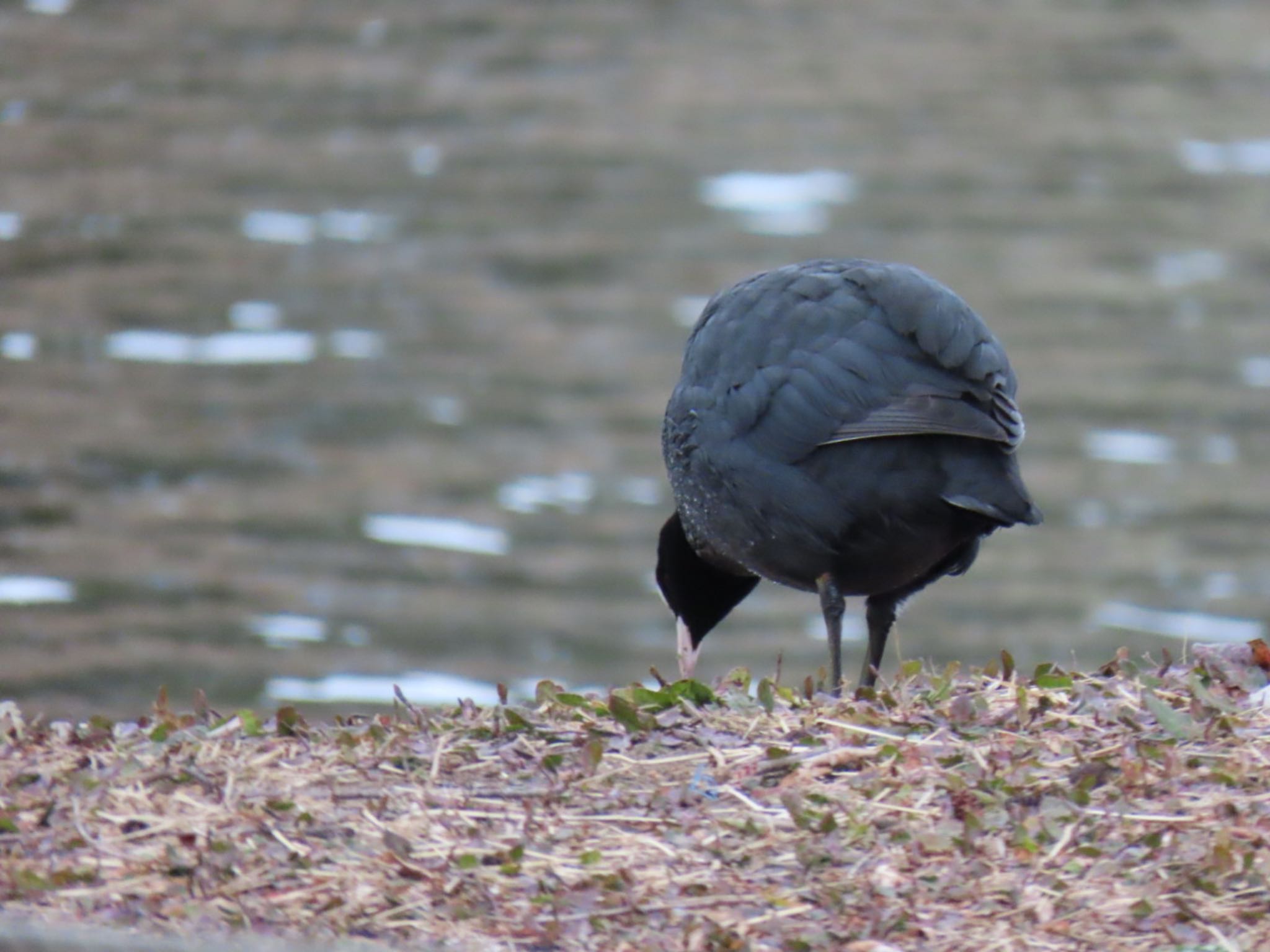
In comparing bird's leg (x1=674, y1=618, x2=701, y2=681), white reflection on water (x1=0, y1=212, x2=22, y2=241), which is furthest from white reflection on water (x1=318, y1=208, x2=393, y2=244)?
bird's leg (x1=674, y1=618, x2=701, y2=681)

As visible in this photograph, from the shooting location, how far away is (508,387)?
49.2 ft

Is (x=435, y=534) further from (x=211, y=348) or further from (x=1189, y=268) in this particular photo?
(x=1189, y=268)

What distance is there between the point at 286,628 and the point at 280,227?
5688 millimetres

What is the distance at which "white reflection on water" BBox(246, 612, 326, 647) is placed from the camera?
12.0 meters

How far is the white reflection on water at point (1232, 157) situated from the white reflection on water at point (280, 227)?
781cm

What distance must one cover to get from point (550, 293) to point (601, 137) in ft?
6.88

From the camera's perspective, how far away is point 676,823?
411cm

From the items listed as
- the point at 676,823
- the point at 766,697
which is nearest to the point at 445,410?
the point at 766,697

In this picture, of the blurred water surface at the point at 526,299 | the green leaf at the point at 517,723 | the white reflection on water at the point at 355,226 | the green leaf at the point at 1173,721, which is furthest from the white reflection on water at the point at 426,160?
the green leaf at the point at 1173,721

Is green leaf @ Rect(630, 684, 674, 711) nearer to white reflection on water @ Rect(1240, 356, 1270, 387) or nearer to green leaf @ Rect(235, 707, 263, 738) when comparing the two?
green leaf @ Rect(235, 707, 263, 738)

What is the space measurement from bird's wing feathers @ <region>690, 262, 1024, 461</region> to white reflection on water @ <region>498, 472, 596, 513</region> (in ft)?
25.5

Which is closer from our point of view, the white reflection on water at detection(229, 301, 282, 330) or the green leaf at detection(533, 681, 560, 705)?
the green leaf at detection(533, 681, 560, 705)

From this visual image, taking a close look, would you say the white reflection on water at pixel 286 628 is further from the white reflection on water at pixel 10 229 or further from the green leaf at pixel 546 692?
the green leaf at pixel 546 692

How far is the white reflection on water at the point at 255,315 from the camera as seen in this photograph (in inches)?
622
